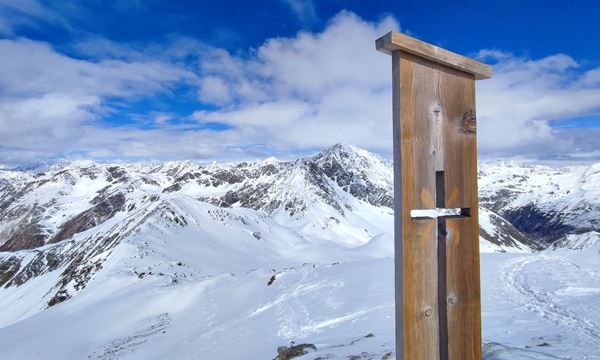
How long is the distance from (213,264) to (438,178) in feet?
172

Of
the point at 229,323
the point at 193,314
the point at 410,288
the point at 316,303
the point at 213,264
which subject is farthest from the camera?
the point at 213,264

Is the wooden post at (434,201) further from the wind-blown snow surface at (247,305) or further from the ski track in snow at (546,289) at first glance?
the ski track in snow at (546,289)

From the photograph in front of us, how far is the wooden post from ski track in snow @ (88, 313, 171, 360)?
22.3 metres

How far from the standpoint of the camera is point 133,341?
23.5 m

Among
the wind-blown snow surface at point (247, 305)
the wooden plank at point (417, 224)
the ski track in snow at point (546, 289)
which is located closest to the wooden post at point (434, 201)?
the wooden plank at point (417, 224)

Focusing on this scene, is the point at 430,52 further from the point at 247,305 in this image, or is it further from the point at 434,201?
the point at 247,305

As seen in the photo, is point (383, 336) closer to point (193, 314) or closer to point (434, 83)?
point (434, 83)

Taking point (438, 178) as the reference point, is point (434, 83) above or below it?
above

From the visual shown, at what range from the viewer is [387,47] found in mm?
3221

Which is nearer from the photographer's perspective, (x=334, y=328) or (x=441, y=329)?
(x=441, y=329)

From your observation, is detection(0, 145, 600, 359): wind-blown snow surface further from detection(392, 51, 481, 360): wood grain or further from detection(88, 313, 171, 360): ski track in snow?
detection(392, 51, 481, 360): wood grain

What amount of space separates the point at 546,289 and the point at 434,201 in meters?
14.6

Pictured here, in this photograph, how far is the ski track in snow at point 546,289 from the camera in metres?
10.5

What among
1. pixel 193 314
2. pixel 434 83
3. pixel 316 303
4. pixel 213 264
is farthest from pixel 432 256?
pixel 213 264
